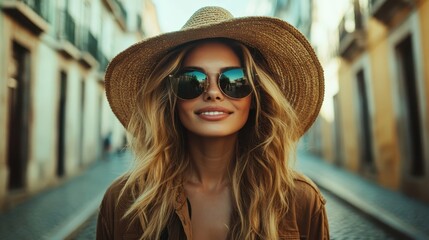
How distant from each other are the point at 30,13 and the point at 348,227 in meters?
7.85

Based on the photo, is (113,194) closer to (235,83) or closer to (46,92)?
(235,83)

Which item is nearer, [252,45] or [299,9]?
[252,45]

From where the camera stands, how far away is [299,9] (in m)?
30.2

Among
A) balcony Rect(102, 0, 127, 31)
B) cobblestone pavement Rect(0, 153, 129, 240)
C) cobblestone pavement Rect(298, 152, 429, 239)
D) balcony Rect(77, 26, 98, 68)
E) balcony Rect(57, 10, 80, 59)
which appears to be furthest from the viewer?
balcony Rect(102, 0, 127, 31)

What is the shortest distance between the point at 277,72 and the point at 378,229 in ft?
17.3

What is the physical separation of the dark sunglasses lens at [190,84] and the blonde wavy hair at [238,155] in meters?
0.09

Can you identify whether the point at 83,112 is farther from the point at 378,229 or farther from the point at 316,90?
the point at 316,90

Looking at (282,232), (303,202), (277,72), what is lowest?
(282,232)

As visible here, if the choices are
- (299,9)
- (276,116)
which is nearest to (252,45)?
(276,116)

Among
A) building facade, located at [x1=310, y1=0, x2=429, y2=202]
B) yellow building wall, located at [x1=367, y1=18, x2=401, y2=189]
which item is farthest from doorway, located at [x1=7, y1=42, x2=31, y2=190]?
yellow building wall, located at [x1=367, y1=18, x2=401, y2=189]

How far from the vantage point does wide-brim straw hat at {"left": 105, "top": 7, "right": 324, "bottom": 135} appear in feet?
6.64

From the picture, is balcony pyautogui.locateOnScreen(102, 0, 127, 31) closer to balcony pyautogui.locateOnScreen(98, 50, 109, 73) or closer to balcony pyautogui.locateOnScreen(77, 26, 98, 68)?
balcony pyautogui.locateOnScreen(98, 50, 109, 73)

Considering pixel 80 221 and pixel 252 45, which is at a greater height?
pixel 252 45

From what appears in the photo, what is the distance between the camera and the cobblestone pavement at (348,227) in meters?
6.28
